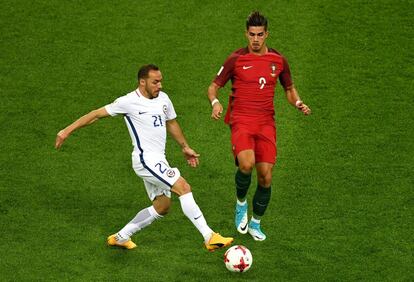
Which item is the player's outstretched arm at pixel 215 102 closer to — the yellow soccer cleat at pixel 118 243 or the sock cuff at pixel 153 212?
the sock cuff at pixel 153 212

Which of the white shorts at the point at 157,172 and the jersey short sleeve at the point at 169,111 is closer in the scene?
the white shorts at the point at 157,172

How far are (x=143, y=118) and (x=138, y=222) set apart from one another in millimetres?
1316

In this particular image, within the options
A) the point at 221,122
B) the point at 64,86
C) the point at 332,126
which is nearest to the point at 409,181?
the point at 332,126

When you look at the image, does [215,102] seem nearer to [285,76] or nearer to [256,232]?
[285,76]

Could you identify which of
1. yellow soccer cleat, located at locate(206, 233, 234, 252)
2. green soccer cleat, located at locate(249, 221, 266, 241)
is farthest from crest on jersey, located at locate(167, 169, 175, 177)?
green soccer cleat, located at locate(249, 221, 266, 241)

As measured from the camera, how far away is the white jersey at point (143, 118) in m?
12.8

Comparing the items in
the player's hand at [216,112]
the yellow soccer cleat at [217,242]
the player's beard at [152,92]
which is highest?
the player's beard at [152,92]

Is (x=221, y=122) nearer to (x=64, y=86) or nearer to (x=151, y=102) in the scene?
(x=64, y=86)

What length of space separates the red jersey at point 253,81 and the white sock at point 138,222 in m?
1.55

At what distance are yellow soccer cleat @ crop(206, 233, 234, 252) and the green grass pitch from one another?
1.31 feet

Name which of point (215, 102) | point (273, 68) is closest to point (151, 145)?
point (215, 102)

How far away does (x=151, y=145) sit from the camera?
42.2 ft

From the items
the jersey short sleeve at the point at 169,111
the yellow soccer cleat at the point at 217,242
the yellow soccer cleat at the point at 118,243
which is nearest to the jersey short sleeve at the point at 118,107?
the jersey short sleeve at the point at 169,111

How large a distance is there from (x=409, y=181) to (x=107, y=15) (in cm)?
683
